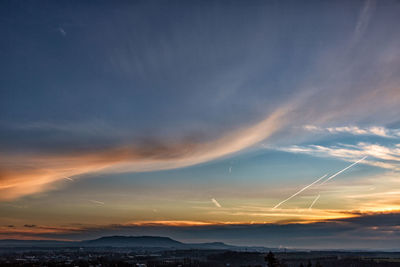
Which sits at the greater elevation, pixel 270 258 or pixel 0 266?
pixel 270 258

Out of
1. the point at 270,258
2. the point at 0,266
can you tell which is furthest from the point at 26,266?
the point at 270,258

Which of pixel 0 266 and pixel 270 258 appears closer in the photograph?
pixel 270 258

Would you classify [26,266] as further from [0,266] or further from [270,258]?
[270,258]

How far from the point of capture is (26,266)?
199250 mm

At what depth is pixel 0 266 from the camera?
198125mm

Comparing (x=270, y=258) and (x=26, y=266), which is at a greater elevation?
(x=270, y=258)

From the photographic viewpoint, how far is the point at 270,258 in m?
49.8

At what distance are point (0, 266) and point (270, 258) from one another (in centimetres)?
19733

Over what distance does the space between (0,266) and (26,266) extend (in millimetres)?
13628

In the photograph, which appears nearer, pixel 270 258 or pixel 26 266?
pixel 270 258
